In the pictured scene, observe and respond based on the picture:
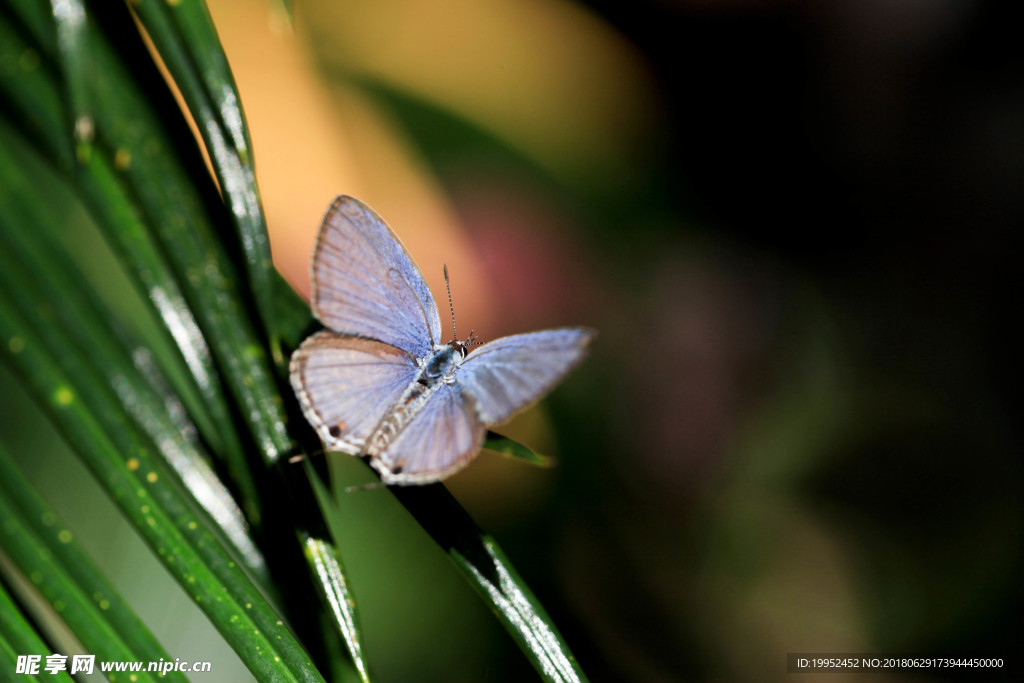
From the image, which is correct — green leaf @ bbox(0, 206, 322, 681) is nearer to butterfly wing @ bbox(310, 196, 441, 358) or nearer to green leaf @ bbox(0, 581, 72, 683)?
green leaf @ bbox(0, 581, 72, 683)

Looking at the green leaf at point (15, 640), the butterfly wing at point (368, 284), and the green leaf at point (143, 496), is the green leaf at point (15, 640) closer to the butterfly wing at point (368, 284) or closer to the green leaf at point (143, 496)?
the green leaf at point (143, 496)

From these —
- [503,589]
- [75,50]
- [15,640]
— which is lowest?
[503,589]

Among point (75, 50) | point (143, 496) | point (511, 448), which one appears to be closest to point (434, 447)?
point (511, 448)

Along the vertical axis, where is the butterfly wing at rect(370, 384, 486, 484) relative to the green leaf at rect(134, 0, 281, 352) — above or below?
below

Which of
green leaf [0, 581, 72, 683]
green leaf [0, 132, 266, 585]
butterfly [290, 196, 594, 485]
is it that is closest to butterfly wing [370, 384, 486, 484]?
butterfly [290, 196, 594, 485]

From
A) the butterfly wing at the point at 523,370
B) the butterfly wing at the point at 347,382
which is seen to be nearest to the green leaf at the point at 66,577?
the butterfly wing at the point at 347,382

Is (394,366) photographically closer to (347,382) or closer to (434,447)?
(347,382)

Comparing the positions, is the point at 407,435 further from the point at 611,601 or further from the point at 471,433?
the point at 611,601
